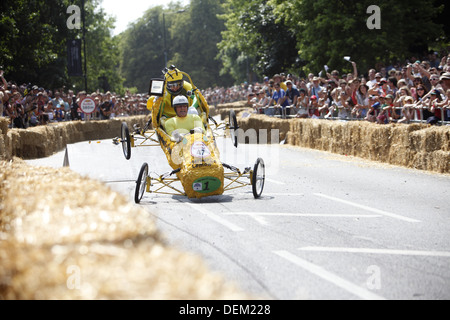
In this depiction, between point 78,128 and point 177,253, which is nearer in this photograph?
point 177,253

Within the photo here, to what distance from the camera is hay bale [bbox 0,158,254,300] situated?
3.43m

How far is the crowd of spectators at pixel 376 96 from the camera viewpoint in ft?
51.3

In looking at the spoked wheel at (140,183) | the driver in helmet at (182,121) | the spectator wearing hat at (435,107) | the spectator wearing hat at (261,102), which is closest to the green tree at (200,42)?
the spectator wearing hat at (261,102)

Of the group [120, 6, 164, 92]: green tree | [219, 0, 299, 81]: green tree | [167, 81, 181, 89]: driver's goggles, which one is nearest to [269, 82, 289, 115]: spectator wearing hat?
[167, 81, 181, 89]: driver's goggles

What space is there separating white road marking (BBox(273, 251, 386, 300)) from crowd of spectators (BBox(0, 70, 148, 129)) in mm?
13919

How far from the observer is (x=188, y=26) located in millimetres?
108125

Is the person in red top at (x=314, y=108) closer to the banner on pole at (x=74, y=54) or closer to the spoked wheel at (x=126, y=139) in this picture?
the spoked wheel at (x=126, y=139)

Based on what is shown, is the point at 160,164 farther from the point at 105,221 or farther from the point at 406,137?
the point at 105,221

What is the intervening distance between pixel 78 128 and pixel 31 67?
1029cm

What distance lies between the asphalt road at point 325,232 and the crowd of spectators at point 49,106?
9084 mm

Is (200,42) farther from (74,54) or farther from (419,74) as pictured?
(419,74)

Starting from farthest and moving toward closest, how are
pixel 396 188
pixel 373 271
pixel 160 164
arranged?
pixel 160 164
pixel 396 188
pixel 373 271

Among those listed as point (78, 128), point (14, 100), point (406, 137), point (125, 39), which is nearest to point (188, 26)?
point (125, 39)

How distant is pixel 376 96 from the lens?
18.4 meters
